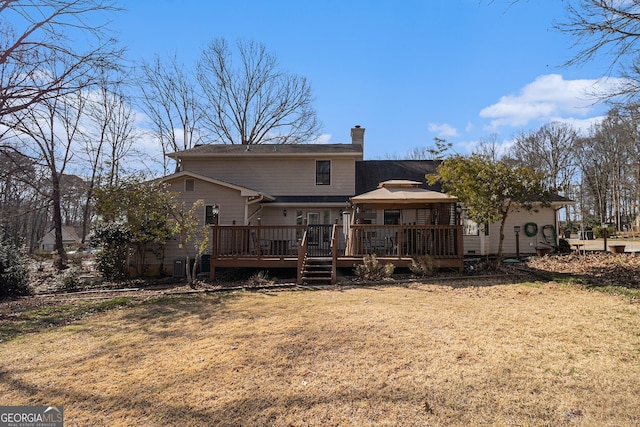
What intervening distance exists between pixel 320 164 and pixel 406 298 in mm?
9620

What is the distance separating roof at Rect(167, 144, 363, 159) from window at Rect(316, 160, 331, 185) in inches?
22.4

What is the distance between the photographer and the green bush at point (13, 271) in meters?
9.86

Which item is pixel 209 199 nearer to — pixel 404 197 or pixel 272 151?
pixel 272 151

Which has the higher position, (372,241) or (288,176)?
(288,176)

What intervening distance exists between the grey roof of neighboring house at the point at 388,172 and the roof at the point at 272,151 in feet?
4.86

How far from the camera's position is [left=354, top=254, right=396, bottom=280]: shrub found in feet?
31.9

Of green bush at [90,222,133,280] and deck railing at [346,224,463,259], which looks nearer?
deck railing at [346,224,463,259]

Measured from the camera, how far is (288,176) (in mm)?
15727

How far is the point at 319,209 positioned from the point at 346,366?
11.5 metres

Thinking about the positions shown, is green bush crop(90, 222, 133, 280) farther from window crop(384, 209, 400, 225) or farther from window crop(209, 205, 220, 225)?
window crop(384, 209, 400, 225)

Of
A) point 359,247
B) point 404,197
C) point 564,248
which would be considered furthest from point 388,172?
point 564,248

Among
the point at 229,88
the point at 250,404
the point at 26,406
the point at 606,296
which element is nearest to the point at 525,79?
the point at 606,296

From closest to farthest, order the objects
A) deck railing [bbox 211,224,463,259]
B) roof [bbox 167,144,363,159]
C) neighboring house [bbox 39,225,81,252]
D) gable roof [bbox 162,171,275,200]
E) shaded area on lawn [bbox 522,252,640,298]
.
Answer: shaded area on lawn [bbox 522,252,640,298] < deck railing [bbox 211,224,463,259] < gable roof [bbox 162,171,275,200] < roof [bbox 167,144,363,159] < neighboring house [bbox 39,225,81,252]

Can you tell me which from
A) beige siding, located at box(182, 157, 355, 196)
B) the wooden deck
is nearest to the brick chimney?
beige siding, located at box(182, 157, 355, 196)
